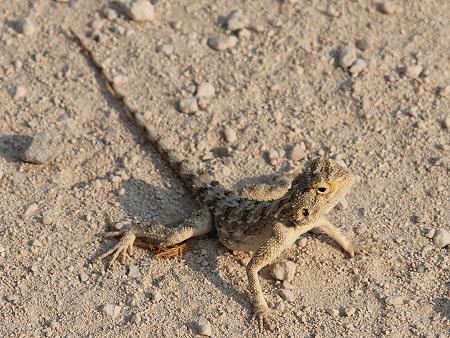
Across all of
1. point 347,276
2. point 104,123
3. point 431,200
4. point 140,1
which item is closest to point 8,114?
point 104,123

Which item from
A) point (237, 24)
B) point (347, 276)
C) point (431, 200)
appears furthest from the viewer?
point (237, 24)

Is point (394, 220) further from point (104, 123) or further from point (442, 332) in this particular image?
point (104, 123)

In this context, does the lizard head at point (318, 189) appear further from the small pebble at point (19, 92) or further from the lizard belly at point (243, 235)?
the small pebble at point (19, 92)

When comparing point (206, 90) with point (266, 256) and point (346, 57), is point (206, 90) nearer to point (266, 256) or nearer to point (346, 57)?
point (346, 57)

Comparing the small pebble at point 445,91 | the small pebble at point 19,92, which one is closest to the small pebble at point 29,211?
the small pebble at point 19,92

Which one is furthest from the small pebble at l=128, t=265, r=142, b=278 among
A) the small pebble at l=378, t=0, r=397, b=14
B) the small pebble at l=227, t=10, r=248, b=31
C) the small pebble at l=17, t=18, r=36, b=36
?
the small pebble at l=378, t=0, r=397, b=14

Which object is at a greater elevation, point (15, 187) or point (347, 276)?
point (347, 276)
